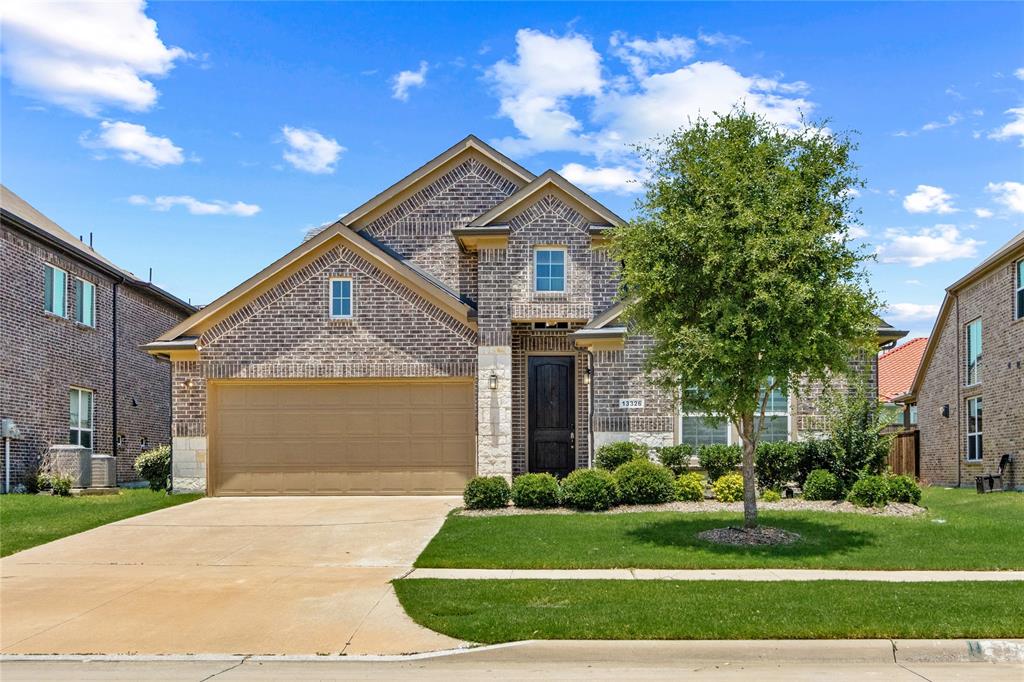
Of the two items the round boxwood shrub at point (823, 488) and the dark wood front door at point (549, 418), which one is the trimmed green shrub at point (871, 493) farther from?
the dark wood front door at point (549, 418)

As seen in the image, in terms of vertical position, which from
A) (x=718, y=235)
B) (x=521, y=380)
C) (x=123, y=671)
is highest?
(x=718, y=235)

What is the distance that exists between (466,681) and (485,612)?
6.08 feet

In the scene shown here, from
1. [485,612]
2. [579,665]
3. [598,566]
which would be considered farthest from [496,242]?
[579,665]

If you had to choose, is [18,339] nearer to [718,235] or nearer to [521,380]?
[521,380]

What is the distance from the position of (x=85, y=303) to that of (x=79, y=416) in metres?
3.02

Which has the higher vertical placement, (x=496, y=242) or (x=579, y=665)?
(x=496, y=242)

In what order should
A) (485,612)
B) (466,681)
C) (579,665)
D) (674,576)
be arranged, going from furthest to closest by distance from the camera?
(674,576), (485,612), (579,665), (466,681)

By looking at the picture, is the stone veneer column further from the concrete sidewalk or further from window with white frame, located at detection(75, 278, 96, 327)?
window with white frame, located at detection(75, 278, 96, 327)

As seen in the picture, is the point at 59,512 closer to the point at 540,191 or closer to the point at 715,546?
the point at 540,191

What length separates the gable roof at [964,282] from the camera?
21.2 meters

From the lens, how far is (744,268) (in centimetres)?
1202

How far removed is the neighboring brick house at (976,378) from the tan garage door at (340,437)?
1328 centimetres

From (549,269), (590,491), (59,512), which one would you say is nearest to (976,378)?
(549,269)

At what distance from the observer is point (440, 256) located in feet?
69.2
